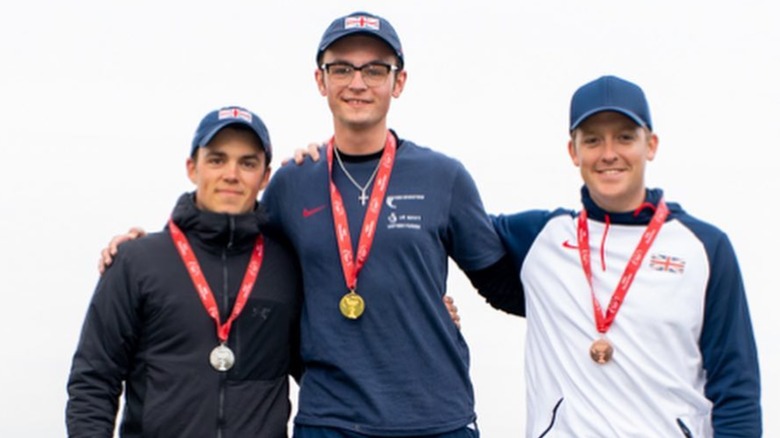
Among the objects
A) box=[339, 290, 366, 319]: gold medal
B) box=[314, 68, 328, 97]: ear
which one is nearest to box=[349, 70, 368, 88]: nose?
box=[314, 68, 328, 97]: ear

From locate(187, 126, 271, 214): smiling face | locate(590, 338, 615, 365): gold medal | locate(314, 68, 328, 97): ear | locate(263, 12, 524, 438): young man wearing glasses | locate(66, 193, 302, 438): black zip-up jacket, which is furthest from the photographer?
locate(314, 68, 328, 97): ear

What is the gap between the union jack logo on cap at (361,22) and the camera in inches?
200

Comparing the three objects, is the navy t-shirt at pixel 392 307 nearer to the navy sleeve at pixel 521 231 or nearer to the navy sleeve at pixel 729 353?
the navy sleeve at pixel 521 231

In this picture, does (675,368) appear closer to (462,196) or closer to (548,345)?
(548,345)

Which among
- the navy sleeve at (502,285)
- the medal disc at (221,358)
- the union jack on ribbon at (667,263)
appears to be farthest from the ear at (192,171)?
the union jack on ribbon at (667,263)

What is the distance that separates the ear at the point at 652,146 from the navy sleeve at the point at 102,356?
2445 mm

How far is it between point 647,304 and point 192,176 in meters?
2.25

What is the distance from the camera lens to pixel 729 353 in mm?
4406

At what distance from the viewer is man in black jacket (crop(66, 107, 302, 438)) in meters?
4.74

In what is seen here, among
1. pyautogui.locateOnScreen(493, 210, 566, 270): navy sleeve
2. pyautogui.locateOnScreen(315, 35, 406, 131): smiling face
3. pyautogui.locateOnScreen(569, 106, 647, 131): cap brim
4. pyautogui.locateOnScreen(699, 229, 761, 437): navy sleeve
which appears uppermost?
pyautogui.locateOnScreen(315, 35, 406, 131): smiling face

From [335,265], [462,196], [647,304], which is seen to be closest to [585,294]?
[647,304]

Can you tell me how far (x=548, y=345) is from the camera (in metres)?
4.80

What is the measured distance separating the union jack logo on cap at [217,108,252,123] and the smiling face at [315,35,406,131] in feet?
1.31

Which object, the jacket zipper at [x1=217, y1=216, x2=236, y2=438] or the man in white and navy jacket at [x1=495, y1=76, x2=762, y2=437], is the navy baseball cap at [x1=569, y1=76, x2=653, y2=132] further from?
the jacket zipper at [x1=217, y1=216, x2=236, y2=438]
